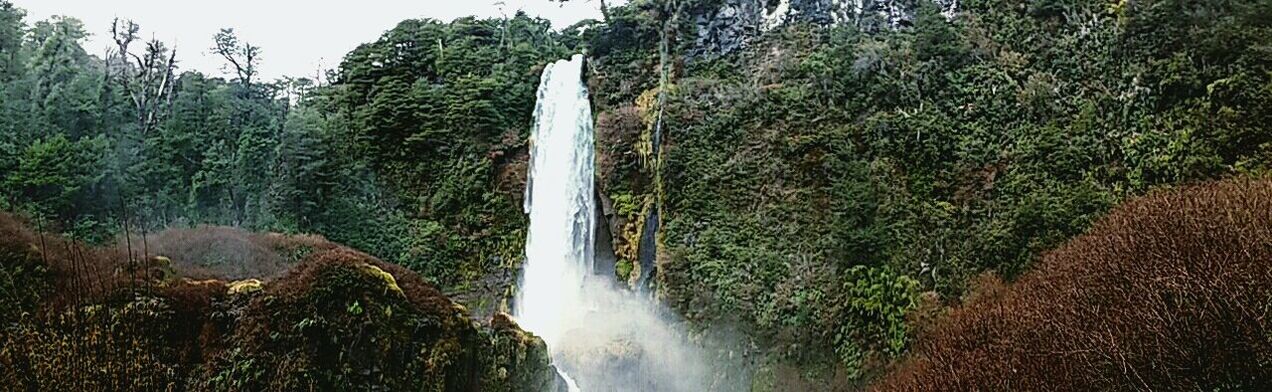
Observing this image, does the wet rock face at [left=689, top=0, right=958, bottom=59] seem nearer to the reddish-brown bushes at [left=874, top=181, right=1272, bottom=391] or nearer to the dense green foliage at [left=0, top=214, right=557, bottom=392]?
the reddish-brown bushes at [left=874, top=181, right=1272, bottom=391]

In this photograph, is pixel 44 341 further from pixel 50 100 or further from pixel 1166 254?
pixel 50 100

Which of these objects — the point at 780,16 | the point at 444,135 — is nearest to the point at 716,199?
the point at 780,16

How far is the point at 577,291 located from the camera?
25.1 m

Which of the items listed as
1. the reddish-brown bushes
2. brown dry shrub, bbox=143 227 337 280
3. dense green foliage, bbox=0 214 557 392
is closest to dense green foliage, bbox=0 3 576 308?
brown dry shrub, bbox=143 227 337 280

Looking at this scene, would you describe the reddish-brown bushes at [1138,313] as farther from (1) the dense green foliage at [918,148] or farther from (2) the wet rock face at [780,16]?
(2) the wet rock face at [780,16]

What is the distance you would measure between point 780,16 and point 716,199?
248 inches

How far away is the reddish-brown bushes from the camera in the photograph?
322 inches

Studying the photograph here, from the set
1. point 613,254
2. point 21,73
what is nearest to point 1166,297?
point 613,254

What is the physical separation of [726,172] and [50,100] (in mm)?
20445

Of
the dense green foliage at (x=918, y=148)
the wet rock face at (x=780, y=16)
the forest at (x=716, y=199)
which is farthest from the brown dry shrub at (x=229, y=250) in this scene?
the wet rock face at (x=780, y=16)

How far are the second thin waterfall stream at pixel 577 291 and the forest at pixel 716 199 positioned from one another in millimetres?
625

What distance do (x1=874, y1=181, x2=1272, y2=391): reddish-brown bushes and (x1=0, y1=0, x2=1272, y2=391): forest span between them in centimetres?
4

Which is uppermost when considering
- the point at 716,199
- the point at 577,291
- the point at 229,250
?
the point at 716,199

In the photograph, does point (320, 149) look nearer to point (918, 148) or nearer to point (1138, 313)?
point (918, 148)
